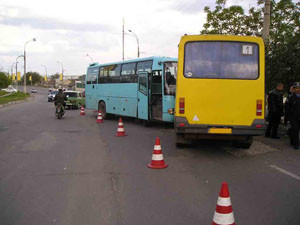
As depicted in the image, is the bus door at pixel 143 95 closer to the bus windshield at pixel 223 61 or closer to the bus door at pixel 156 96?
the bus door at pixel 156 96

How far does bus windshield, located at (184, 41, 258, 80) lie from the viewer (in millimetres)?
8289

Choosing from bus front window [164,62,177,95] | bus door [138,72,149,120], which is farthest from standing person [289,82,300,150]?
bus door [138,72,149,120]

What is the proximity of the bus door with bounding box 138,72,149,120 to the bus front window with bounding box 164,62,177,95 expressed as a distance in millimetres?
1349

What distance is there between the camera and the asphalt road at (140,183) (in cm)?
454

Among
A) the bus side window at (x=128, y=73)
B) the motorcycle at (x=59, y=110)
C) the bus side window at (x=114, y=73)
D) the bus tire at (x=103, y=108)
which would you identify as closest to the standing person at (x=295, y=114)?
the bus side window at (x=128, y=73)

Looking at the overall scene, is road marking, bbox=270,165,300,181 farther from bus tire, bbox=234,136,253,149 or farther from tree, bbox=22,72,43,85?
tree, bbox=22,72,43,85

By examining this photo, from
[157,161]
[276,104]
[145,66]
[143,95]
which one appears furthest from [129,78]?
[157,161]

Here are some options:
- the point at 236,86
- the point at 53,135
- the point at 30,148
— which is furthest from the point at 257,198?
the point at 53,135

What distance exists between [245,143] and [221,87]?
1.89 meters

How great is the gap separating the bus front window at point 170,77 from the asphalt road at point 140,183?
3703 millimetres

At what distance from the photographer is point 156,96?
1456 centimetres

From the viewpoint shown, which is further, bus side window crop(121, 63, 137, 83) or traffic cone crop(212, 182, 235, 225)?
bus side window crop(121, 63, 137, 83)

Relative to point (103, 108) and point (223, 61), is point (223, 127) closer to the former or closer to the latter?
point (223, 61)

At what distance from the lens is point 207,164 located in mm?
7719
